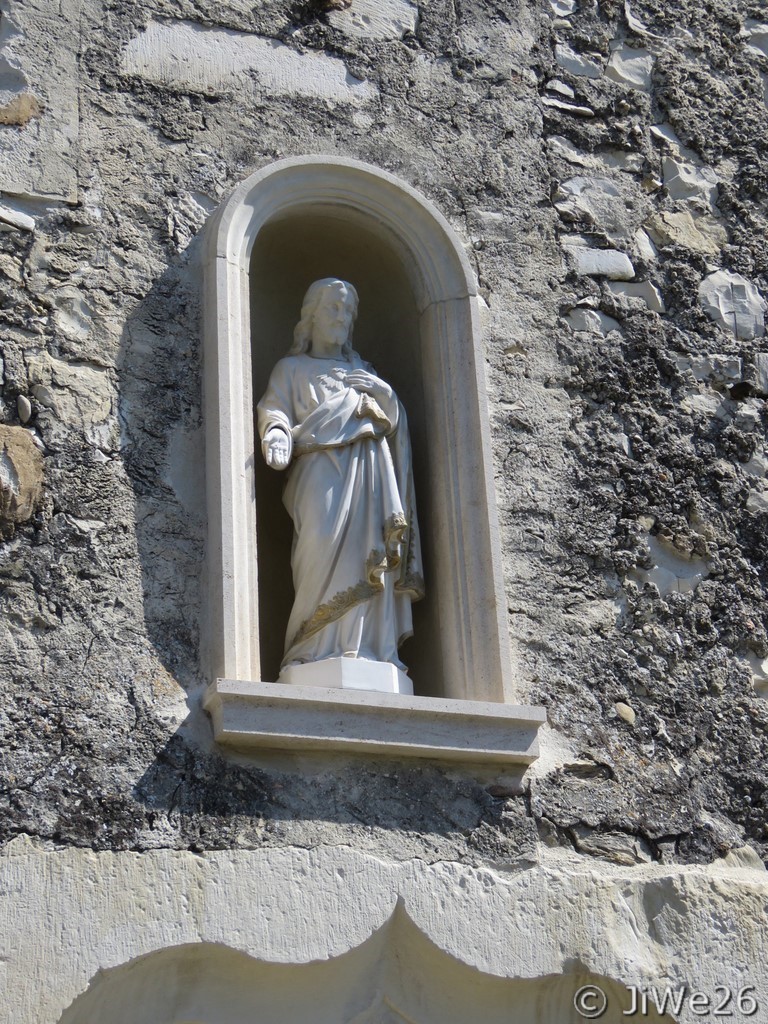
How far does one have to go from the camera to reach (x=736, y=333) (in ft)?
17.7

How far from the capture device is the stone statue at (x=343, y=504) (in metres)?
4.52

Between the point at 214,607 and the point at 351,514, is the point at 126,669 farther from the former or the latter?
the point at 351,514

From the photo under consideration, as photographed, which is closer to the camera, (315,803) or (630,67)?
(315,803)

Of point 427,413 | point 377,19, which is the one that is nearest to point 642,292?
point 427,413

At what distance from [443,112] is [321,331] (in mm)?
905

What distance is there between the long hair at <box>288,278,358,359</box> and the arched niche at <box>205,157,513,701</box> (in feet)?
0.62

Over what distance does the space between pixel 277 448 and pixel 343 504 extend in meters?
0.24

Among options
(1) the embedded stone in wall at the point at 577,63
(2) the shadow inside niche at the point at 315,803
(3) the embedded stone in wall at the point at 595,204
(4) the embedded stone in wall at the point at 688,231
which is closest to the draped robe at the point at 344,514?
(2) the shadow inside niche at the point at 315,803

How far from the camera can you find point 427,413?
5.02 metres

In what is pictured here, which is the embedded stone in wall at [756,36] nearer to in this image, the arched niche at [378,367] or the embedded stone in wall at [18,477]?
the arched niche at [378,367]

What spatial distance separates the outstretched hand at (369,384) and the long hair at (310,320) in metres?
0.15

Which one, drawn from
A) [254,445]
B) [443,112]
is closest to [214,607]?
[254,445]

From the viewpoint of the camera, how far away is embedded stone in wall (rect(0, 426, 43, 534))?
166 inches

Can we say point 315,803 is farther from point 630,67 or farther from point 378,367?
point 630,67
